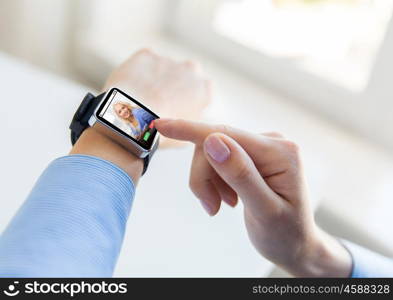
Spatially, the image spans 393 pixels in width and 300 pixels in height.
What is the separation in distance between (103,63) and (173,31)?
0.82 feet

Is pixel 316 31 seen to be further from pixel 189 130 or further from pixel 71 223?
pixel 71 223

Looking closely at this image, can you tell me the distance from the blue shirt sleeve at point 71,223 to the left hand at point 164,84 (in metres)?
0.26

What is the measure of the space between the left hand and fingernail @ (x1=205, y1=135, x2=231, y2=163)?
0.84 ft

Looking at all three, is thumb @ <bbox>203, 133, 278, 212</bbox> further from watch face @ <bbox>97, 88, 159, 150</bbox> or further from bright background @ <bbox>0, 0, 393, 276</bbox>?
bright background @ <bbox>0, 0, 393, 276</bbox>

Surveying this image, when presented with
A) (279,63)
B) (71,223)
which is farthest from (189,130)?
(279,63)

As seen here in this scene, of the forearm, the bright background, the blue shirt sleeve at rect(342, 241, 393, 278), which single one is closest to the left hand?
the bright background

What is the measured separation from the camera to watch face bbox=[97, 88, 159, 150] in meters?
0.64

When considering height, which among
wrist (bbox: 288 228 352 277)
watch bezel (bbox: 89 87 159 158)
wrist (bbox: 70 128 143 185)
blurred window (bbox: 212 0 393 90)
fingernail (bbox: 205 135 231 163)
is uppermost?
blurred window (bbox: 212 0 393 90)

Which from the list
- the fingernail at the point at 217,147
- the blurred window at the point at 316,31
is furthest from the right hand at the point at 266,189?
the blurred window at the point at 316,31

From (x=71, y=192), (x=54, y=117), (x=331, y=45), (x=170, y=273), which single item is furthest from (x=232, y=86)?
(x=71, y=192)

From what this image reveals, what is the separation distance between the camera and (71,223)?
497 millimetres

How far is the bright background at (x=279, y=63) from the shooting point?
94 cm

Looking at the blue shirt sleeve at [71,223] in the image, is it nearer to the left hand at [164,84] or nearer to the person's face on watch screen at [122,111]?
the person's face on watch screen at [122,111]

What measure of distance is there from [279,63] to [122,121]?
0.62 m
